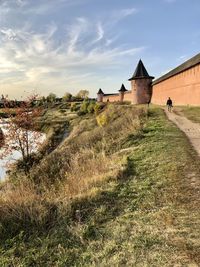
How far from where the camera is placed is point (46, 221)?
4.68m

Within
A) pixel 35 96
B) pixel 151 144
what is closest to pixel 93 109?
pixel 35 96

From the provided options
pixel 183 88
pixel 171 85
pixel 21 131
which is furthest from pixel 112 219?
pixel 171 85

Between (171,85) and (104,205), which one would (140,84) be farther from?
(104,205)

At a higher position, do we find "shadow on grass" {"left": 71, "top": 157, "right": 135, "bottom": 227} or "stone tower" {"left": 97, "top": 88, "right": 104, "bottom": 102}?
"stone tower" {"left": 97, "top": 88, "right": 104, "bottom": 102}

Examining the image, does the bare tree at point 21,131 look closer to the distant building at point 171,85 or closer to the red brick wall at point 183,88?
the red brick wall at point 183,88

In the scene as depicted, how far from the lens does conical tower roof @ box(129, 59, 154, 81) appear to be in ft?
136

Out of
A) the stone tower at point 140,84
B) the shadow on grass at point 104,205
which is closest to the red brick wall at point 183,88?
the stone tower at point 140,84

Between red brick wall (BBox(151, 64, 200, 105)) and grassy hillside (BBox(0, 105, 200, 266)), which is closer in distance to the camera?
grassy hillside (BBox(0, 105, 200, 266))

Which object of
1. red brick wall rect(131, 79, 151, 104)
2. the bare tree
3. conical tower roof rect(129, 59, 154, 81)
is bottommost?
the bare tree

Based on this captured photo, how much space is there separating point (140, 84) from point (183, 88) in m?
15.2

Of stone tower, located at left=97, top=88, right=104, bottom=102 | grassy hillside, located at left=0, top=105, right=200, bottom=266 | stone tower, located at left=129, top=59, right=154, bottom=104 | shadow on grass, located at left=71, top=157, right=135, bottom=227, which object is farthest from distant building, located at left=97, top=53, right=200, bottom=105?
stone tower, located at left=97, top=88, right=104, bottom=102

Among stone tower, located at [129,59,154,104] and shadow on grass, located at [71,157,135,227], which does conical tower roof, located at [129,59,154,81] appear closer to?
stone tower, located at [129,59,154,104]

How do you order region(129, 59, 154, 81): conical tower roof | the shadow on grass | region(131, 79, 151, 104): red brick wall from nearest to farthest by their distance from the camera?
the shadow on grass → region(129, 59, 154, 81): conical tower roof → region(131, 79, 151, 104): red brick wall

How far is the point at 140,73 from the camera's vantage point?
41.8 meters
